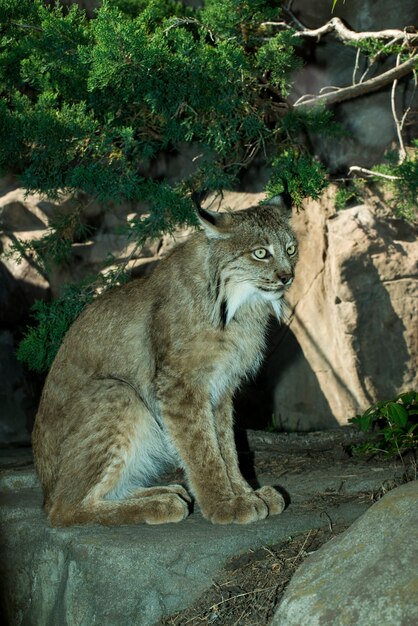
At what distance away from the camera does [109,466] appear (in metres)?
3.80

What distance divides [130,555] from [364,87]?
14.1 feet

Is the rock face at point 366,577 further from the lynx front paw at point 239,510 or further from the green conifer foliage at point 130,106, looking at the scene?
the green conifer foliage at point 130,106

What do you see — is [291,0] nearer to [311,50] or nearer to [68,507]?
[311,50]

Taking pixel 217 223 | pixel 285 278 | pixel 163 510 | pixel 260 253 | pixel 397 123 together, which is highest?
pixel 217 223

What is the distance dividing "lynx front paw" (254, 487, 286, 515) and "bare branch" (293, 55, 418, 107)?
3.28 m

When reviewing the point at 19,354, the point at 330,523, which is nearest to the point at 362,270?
the point at 19,354

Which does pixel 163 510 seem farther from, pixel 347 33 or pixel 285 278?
pixel 347 33

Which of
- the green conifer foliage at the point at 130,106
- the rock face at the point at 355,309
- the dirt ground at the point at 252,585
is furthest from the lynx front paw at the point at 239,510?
the rock face at the point at 355,309

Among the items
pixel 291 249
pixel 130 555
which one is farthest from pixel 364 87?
pixel 130 555

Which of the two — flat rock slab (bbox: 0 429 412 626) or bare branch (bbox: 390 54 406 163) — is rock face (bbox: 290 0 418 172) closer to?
bare branch (bbox: 390 54 406 163)

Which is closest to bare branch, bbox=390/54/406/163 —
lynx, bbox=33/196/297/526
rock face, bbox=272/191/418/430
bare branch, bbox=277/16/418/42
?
bare branch, bbox=277/16/418/42

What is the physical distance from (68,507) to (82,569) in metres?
0.38

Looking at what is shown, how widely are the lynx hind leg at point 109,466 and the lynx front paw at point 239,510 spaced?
0.18m

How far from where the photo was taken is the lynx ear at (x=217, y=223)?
3883 mm
